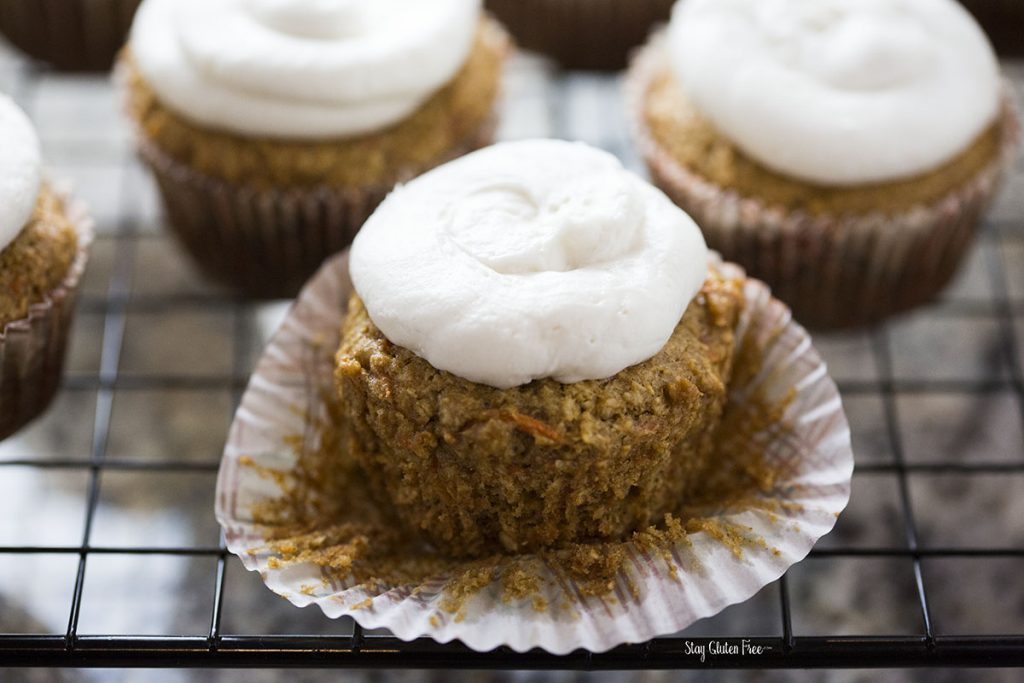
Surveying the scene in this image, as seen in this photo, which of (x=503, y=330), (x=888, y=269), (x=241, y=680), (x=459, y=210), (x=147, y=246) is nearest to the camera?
(x=503, y=330)

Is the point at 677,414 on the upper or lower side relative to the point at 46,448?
upper

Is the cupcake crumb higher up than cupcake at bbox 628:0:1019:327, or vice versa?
cupcake at bbox 628:0:1019:327

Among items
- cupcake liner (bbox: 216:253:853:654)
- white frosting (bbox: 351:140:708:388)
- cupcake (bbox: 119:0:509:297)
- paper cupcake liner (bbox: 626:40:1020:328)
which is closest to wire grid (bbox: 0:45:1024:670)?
cupcake liner (bbox: 216:253:853:654)

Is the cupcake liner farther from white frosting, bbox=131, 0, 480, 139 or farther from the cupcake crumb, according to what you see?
white frosting, bbox=131, 0, 480, 139

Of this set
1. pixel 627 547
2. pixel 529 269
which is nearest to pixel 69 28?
pixel 529 269

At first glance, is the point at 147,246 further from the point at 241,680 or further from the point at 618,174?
the point at 618,174

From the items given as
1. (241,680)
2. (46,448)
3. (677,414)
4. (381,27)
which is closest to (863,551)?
(677,414)

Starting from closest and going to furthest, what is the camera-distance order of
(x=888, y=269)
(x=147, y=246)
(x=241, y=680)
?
1. (x=241, y=680)
2. (x=888, y=269)
3. (x=147, y=246)
